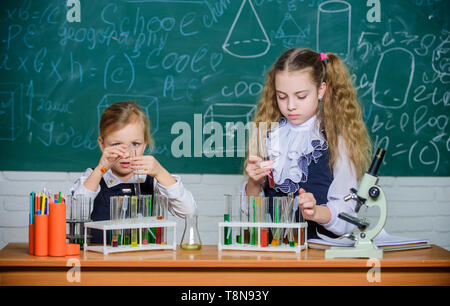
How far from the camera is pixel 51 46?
3484 mm

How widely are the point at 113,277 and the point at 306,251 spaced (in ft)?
2.18

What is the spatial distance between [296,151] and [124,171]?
0.77 m

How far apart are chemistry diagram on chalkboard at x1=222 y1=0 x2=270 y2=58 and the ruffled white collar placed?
1.23 metres

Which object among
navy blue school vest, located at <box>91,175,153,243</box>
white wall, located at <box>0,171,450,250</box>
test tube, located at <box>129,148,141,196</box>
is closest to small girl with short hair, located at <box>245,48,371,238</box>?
test tube, located at <box>129,148,141,196</box>

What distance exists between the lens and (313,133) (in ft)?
7.93

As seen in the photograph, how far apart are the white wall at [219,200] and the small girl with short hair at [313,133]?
1063 millimetres

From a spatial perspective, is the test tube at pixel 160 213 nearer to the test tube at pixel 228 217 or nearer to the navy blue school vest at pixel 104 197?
the test tube at pixel 228 217

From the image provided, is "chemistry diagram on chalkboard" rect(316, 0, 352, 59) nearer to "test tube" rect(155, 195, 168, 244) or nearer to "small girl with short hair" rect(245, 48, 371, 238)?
"small girl with short hair" rect(245, 48, 371, 238)

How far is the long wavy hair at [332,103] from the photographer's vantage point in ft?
7.75

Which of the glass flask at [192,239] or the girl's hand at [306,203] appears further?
the glass flask at [192,239]

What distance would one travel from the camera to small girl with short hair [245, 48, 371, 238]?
7.63 ft

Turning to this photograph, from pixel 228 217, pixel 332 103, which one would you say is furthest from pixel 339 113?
pixel 228 217

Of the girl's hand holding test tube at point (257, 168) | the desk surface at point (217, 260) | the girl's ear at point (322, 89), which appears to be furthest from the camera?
the girl's ear at point (322, 89)

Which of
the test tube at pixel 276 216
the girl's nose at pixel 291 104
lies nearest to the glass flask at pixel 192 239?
the test tube at pixel 276 216
